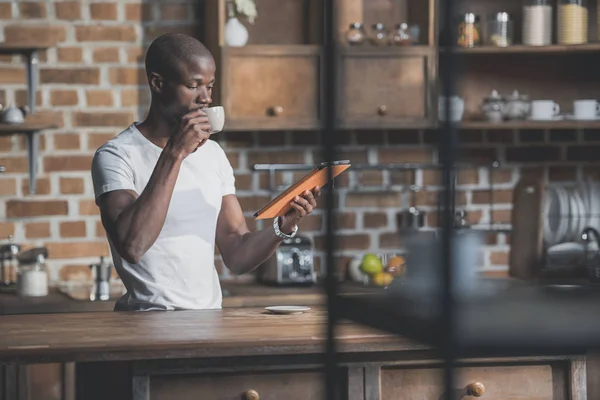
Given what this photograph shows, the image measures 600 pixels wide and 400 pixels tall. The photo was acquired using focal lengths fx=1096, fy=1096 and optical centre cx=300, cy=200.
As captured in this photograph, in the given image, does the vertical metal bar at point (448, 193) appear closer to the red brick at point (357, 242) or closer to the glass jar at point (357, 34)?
the glass jar at point (357, 34)

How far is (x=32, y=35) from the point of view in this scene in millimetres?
3812

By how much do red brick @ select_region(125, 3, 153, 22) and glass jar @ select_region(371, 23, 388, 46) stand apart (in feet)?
2.61

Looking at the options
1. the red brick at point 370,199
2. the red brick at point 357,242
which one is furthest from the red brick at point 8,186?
the red brick at point 370,199

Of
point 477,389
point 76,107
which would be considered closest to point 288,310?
point 477,389

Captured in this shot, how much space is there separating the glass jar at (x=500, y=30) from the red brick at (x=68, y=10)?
1.45 metres

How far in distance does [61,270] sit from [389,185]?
1.23 m

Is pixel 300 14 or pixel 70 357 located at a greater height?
pixel 300 14

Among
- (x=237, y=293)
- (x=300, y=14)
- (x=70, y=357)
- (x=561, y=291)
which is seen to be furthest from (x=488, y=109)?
(x=561, y=291)

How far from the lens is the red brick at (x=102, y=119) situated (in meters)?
3.88

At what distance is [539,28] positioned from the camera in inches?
151

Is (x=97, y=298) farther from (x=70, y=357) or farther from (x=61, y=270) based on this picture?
(x=70, y=357)

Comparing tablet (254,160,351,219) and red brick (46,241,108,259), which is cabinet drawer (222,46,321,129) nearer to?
red brick (46,241,108,259)

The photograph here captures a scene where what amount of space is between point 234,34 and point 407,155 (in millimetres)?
824

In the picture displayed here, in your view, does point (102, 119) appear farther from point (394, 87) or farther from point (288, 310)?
point (288, 310)
